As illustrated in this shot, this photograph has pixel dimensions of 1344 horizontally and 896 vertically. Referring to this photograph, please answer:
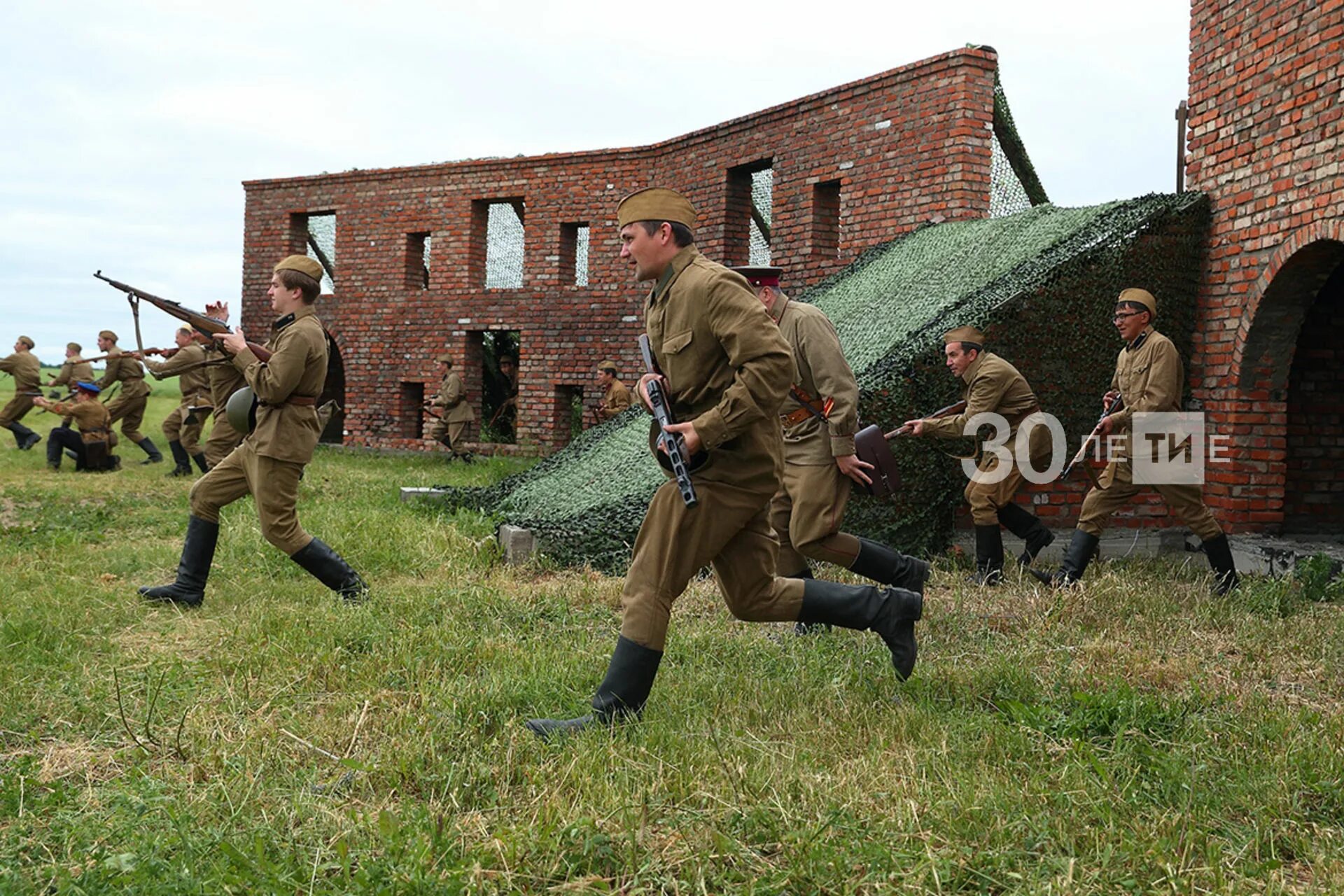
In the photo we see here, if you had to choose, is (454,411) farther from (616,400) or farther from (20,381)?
(20,381)

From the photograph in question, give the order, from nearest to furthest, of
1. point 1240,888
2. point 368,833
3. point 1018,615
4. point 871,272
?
point 1240,888, point 368,833, point 1018,615, point 871,272

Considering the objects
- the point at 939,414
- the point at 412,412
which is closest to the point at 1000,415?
the point at 939,414

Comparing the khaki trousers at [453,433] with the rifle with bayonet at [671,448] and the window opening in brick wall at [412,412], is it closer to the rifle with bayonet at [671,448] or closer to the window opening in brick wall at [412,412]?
the window opening in brick wall at [412,412]

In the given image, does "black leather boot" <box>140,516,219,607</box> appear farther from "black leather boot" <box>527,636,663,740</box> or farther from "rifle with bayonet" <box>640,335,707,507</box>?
"rifle with bayonet" <box>640,335,707,507</box>

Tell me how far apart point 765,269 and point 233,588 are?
3.72 meters

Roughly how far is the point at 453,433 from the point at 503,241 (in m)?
3.84

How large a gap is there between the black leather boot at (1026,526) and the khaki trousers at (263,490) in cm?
457

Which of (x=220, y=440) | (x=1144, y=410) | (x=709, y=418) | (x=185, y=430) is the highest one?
(x=1144, y=410)

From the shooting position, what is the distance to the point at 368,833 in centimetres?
295

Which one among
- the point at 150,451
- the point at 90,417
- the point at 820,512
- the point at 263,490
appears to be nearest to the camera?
the point at 820,512

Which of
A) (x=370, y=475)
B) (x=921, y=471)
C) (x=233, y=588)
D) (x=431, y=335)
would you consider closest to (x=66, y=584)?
(x=233, y=588)

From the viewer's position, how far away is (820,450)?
5.38m

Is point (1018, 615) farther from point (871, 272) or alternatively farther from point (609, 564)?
point (871, 272)

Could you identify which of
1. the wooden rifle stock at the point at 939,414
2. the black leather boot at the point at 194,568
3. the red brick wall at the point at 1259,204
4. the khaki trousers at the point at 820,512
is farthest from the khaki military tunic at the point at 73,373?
the red brick wall at the point at 1259,204
